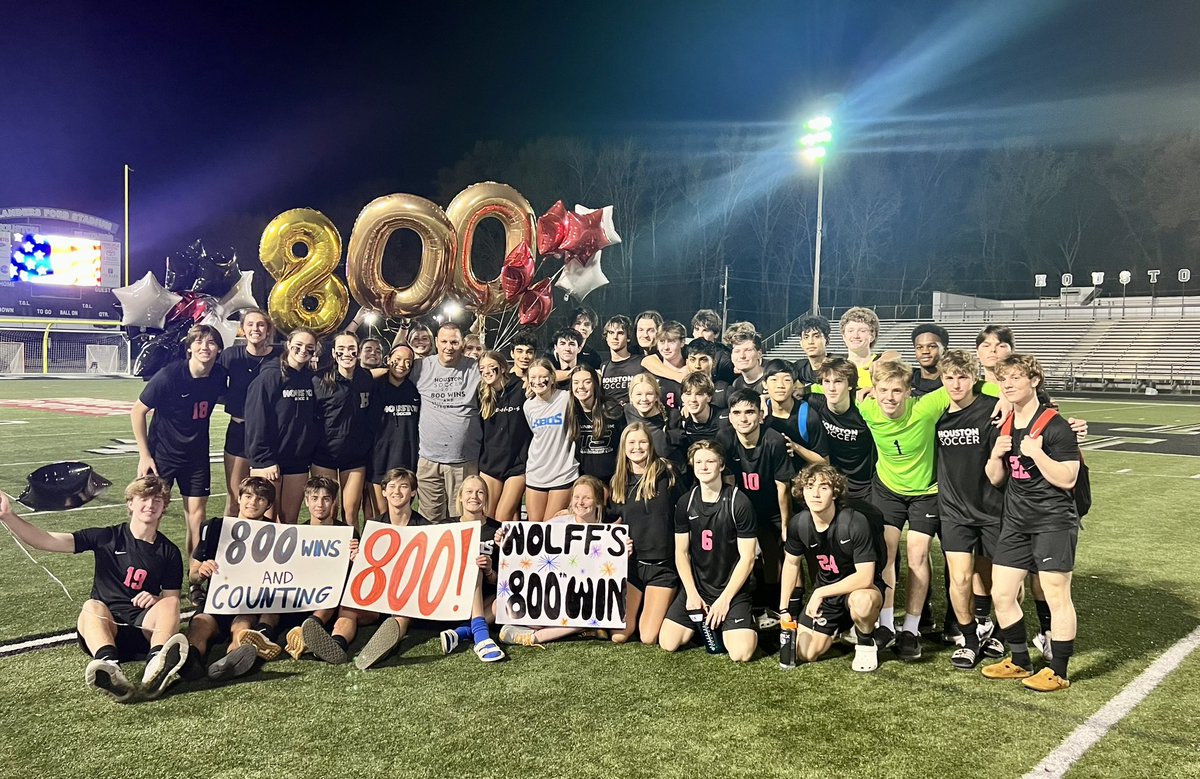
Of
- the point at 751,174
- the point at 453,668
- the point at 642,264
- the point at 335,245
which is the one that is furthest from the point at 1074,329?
the point at 453,668

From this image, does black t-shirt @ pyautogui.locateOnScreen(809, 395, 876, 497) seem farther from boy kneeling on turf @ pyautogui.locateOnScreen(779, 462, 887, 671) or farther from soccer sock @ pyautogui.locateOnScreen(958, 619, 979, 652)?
soccer sock @ pyautogui.locateOnScreen(958, 619, 979, 652)

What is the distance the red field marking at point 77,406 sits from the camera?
1977cm

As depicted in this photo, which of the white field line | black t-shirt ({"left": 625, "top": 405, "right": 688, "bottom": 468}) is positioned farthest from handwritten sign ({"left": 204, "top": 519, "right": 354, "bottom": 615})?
the white field line

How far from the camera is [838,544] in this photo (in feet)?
14.9

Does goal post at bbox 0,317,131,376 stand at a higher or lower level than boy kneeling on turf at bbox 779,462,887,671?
higher

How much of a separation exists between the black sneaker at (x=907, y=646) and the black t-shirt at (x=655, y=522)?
145 cm

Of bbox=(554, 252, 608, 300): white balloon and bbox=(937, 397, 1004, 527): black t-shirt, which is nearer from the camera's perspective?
bbox=(937, 397, 1004, 527): black t-shirt

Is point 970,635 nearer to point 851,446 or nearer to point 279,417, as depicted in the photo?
point 851,446

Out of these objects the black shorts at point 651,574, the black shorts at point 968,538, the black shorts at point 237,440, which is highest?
the black shorts at point 237,440

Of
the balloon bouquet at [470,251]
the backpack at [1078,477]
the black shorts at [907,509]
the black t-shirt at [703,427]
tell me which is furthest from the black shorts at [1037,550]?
the balloon bouquet at [470,251]

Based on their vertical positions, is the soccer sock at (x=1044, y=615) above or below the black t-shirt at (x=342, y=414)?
below

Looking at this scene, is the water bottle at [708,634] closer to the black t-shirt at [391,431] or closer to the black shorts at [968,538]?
the black shorts at [968,538]

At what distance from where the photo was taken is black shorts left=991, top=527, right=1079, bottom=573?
408 cm

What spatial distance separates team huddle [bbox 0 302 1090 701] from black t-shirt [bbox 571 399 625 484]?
2 centimetres
